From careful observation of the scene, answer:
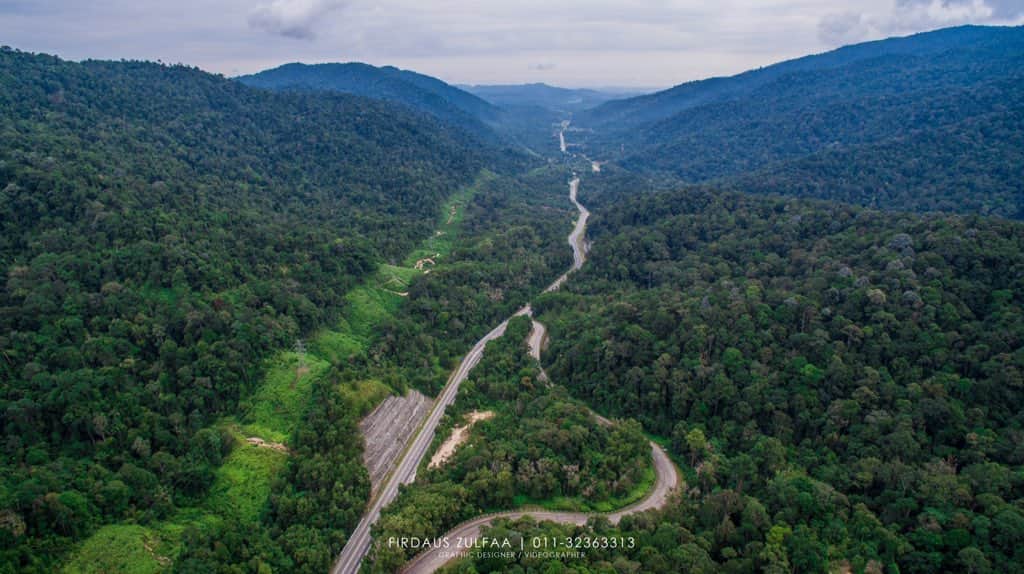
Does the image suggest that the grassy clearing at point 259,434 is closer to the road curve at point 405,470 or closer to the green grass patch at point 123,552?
the green grass patch at point 123,552

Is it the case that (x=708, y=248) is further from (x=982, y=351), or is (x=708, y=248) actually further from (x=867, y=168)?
(x=867, y=168)

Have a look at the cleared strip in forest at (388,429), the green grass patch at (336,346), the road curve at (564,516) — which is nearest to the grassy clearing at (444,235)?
the green grass patch at (336,346)

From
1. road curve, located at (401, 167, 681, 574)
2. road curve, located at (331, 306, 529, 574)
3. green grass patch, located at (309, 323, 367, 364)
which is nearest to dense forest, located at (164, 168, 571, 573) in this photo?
road curve, located at (331, 306, 529, 574)

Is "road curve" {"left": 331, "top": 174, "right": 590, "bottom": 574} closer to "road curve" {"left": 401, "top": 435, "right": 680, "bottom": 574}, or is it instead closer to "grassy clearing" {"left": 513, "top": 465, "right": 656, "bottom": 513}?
"road curve" {"left": 401, "top": 435, "right": 680, "bottom": 574}

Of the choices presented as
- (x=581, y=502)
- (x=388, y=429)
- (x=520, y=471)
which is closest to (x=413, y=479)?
(x=388, y=429)

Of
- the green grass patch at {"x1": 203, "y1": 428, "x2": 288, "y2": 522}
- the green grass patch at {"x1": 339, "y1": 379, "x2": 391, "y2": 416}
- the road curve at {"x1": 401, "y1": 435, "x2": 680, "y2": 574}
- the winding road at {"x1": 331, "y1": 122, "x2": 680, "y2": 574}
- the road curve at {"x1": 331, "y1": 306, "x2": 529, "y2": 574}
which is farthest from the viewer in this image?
the green grass patch at {"x1": 339, "y1": 379, "x2": 391, "y2": 416}

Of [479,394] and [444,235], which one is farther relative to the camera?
[444,235]

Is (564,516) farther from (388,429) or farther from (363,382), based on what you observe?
(363,382)
